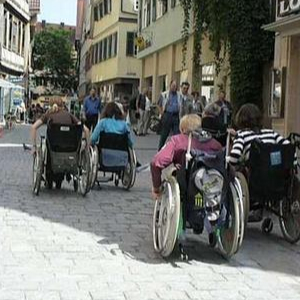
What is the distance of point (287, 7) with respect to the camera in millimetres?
15852

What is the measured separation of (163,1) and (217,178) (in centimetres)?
2522

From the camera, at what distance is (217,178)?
21.4ft

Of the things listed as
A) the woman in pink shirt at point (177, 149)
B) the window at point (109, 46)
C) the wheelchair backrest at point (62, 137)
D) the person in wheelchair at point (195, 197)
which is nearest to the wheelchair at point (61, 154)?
the wheelchair backrest at point (62, 137)

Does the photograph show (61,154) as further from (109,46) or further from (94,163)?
(109,46)

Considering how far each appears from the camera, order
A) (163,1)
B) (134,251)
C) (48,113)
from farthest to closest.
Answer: (163,1)
(48,113)
(134,251)

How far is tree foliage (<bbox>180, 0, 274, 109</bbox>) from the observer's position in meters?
19.1

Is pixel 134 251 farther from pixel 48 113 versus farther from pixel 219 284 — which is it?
A: pixel 48 113

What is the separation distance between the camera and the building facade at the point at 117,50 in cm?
4478

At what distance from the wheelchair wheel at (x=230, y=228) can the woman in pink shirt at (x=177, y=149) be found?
0.50 m

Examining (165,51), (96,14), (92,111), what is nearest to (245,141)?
(92,111)

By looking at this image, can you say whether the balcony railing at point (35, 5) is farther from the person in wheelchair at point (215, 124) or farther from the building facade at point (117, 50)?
the person in wheelchair at point (215, 124)

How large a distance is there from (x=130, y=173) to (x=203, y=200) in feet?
15.2

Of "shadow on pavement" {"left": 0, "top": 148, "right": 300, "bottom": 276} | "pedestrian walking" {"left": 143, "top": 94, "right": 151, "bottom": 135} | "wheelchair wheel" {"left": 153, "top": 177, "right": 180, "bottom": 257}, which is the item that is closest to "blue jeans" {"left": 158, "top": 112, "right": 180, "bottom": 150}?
"shadow on pavement" {"left": 0, "top": 148, "right": 300, "bottom": 276}

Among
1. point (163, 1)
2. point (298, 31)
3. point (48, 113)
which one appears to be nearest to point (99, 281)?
point (48, 113)
